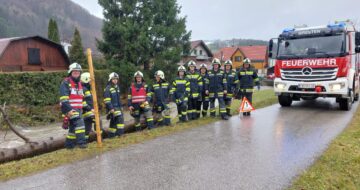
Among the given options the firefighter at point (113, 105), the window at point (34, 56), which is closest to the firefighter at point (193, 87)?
the firefighter at point (113, 105)

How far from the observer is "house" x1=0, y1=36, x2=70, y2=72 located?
2380 cm

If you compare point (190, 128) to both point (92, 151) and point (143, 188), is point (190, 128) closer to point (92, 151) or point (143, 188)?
point (92, 151)

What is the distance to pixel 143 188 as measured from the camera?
4062mm

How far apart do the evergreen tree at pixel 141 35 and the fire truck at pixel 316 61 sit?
40.5 ft

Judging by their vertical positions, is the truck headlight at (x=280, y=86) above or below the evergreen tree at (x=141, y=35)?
below

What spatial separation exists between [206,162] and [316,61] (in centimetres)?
682

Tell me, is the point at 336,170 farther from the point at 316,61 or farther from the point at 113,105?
the point at 316,61

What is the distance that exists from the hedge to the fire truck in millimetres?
12405

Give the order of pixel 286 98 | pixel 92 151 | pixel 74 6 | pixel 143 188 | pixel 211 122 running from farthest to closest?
1. pixel 74 6
2. pixel 286 98
3. pixel 211 122
4. pixel 92 151
5. pixel 143 188

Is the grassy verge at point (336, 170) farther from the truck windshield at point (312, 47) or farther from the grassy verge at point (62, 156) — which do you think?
the truck windshield at point (312, 47)

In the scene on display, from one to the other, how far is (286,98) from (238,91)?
2.80m

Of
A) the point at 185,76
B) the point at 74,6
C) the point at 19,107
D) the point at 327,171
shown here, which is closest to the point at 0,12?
the point at 74,6

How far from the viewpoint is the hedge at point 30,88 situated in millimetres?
14969

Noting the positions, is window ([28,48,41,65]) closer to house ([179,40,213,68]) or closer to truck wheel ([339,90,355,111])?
truck wheel ([339,90,355,111])
